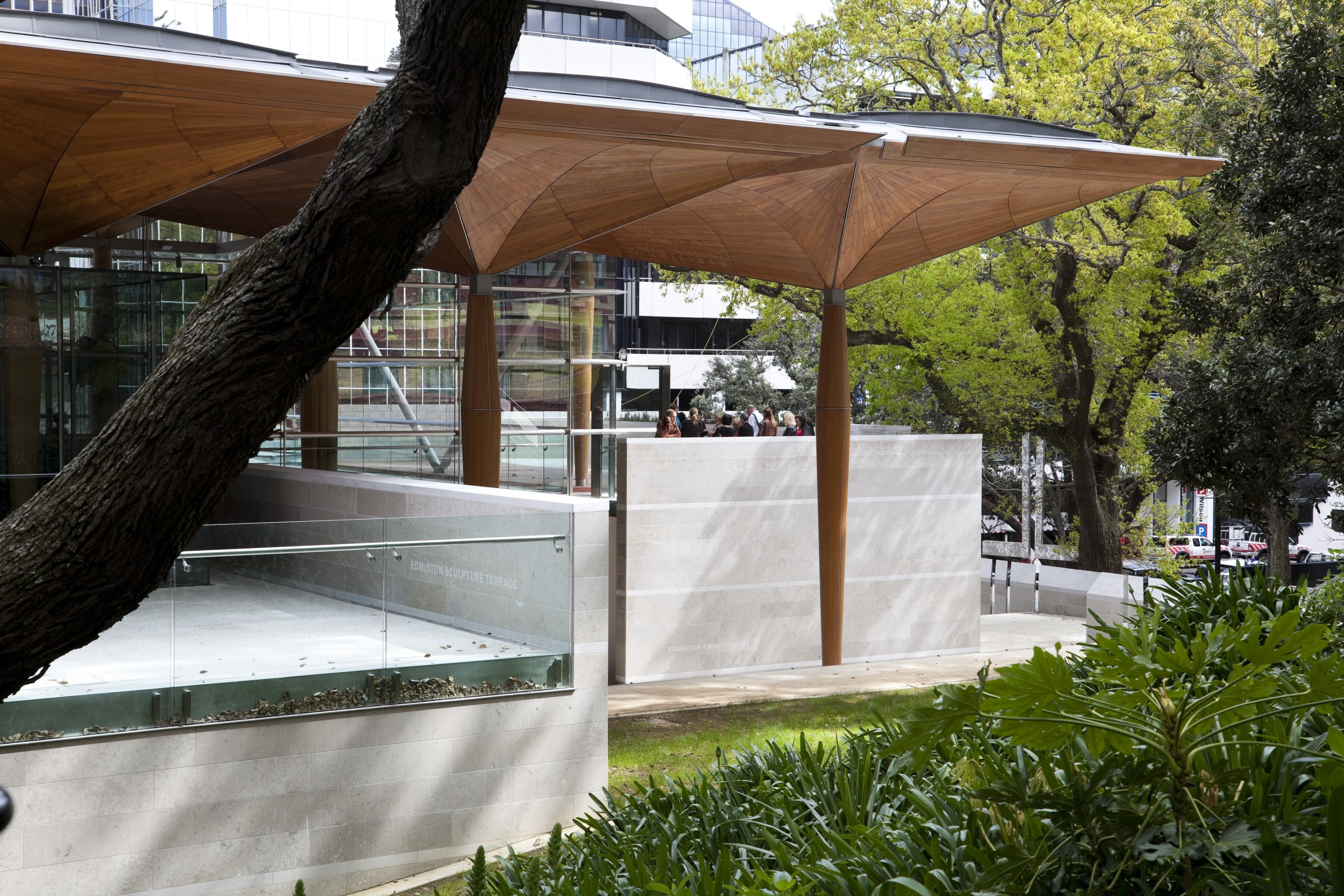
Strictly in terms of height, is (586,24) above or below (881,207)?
above

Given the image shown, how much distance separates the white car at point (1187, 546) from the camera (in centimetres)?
3016

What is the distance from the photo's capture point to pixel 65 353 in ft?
41.9

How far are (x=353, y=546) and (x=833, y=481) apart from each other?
8.57m

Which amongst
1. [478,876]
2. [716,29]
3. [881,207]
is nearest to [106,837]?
[478,876]

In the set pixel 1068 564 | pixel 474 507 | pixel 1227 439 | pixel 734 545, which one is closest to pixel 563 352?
pixel 734 545

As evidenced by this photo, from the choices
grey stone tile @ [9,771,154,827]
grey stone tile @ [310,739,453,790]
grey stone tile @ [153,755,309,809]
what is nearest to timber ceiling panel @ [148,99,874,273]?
grey stone tile @ [310,739,453,790]

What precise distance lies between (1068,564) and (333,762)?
2563 centimetres

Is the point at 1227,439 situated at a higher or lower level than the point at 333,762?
higher

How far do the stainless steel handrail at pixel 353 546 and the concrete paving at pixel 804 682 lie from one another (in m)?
3.04

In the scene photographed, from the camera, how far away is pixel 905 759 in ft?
11.3

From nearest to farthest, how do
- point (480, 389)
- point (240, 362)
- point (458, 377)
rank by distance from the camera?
point (240, 362)
point (480, 389)
point (458, 377)

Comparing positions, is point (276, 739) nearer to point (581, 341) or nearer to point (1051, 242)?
point (581, 341)

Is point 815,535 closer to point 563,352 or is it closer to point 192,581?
point 563,352

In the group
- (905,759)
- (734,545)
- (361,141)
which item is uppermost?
(361,141)
